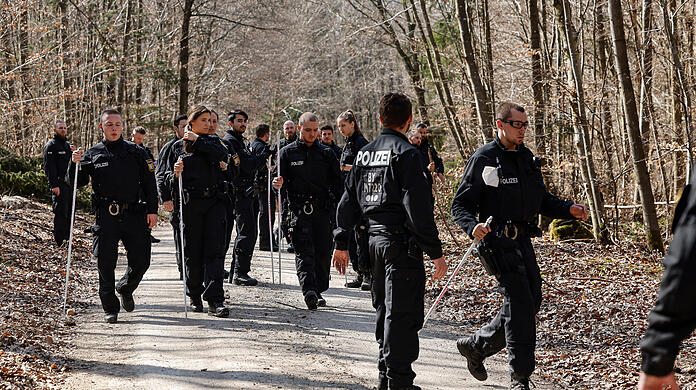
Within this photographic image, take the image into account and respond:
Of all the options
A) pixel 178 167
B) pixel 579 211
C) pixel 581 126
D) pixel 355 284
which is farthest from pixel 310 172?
pixel 581 126

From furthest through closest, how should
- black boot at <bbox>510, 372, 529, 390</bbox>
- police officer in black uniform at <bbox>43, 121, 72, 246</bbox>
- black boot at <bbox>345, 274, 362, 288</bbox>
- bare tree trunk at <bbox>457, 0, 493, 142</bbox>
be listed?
bare tree trunk at <bbox>457, 0, 493, 142</bbox> → police officer in black uniform at <bbox>43, 121, 72, 246</bbox> → black boot at <bbox>345, 274, 362, 288</bbox> → black boot at <bbox>510, 372, 529, 390</bbox>

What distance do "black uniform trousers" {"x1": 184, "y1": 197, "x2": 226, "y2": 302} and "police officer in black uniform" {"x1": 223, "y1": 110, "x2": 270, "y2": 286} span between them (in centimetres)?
189

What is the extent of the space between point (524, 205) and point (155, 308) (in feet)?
17.0

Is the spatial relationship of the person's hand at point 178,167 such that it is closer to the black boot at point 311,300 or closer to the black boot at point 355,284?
the black boot at point 311,300

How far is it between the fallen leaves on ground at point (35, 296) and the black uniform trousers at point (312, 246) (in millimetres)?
2688

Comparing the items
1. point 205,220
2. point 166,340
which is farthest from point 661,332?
point 205,220

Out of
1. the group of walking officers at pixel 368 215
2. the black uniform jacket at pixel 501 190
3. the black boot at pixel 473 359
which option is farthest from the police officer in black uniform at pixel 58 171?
the black uniform jacket at pixel 501 190

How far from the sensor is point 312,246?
29.5 ft

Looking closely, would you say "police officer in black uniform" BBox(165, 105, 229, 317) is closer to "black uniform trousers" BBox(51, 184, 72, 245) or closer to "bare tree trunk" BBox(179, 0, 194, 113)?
"black uniform trousers" BBox(51, 184, 72, 245)

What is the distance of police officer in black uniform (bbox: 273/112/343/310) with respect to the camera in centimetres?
894

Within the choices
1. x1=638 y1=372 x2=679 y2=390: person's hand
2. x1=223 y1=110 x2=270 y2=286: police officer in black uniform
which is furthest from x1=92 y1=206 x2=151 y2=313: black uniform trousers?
x1=638 y1=372 x2=679 y2=390: person's hand

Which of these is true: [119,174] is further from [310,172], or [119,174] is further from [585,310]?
[585,310]

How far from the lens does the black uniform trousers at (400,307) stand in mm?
5277

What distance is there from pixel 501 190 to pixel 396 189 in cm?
83
